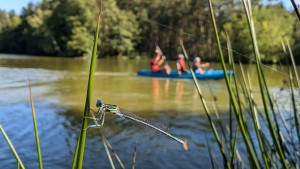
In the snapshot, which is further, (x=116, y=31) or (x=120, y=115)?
(x=116, y=31)

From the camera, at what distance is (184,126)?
8.60 m

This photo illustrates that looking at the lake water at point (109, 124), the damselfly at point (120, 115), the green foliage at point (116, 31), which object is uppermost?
the green foliage at point (116, 31)

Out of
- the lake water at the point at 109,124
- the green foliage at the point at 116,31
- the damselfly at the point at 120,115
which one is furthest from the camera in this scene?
the green foliage at the point at 116,31

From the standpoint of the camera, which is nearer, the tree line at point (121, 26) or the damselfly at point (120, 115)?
the damselfly at point (120, 115)

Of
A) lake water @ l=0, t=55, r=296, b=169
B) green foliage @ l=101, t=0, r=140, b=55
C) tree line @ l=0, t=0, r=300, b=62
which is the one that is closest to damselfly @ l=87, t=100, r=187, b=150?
lake water @ l=0, t=55, r=296, b=169

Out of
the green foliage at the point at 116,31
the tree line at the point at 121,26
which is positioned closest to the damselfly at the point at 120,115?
the tree line at the point at 121,26

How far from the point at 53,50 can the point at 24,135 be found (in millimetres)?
45813

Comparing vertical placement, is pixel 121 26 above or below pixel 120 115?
above

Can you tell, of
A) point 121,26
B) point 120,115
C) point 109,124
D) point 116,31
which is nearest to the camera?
point 120,115

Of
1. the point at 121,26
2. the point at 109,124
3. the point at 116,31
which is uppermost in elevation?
the point at 121,26

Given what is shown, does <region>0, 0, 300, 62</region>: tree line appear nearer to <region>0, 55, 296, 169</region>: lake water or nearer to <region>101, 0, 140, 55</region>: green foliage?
<region>101, 0, 140, 55</region>: green foliage

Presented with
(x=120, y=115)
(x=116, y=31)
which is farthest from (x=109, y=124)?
(x=116, y=31)

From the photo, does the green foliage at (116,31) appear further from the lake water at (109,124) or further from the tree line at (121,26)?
the lake water at (109,124)

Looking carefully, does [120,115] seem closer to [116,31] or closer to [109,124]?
[109,124]
